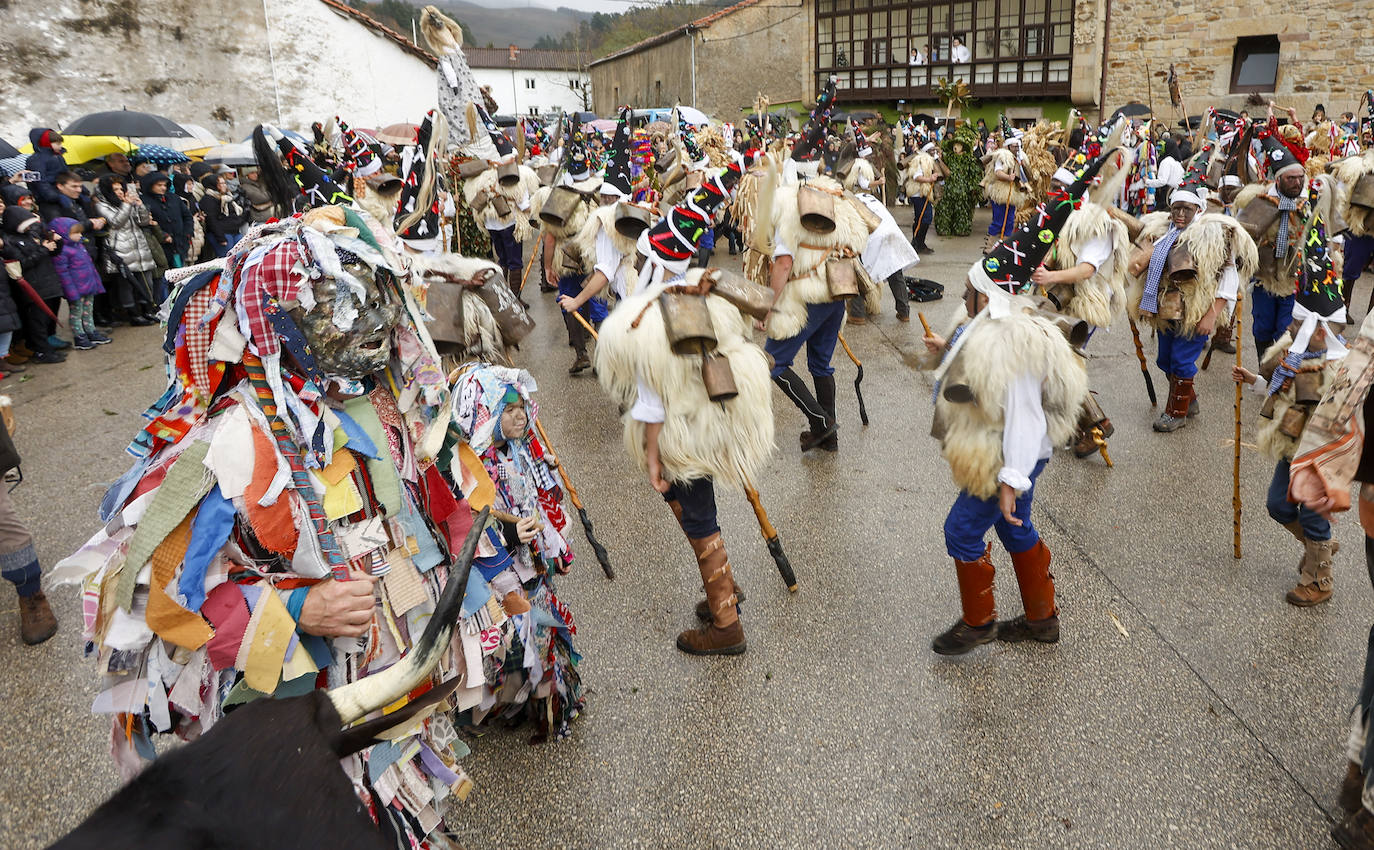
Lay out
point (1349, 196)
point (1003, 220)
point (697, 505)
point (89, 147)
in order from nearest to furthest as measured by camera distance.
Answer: point (697, 505) → point (1349, 196) → point (89, 147) → point (1003, 220)

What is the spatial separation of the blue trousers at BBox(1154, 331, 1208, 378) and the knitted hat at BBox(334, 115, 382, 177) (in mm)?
7279

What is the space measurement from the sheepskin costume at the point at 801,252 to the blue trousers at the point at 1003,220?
6780mm

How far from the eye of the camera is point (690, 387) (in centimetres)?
333

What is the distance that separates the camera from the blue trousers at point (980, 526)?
3363 millimetres

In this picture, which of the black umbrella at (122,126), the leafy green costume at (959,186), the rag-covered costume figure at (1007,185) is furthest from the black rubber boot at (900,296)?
the black umbrella at (122,126)

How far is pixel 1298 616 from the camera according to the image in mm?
3793

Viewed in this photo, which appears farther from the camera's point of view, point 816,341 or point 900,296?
point 900,296

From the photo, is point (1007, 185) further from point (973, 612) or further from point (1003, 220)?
point (973, 612)

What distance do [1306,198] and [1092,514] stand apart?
3297mm

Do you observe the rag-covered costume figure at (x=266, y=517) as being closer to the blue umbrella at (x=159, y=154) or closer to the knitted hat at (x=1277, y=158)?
the knitted hat at (x=1277, y=158)

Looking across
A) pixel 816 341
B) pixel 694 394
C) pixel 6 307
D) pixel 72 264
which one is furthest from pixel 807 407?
pixel 72 264

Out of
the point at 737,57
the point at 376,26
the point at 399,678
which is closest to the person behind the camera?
the point at 399,678

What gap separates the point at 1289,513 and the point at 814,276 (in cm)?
301

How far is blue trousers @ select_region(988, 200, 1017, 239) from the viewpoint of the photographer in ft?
38.1
